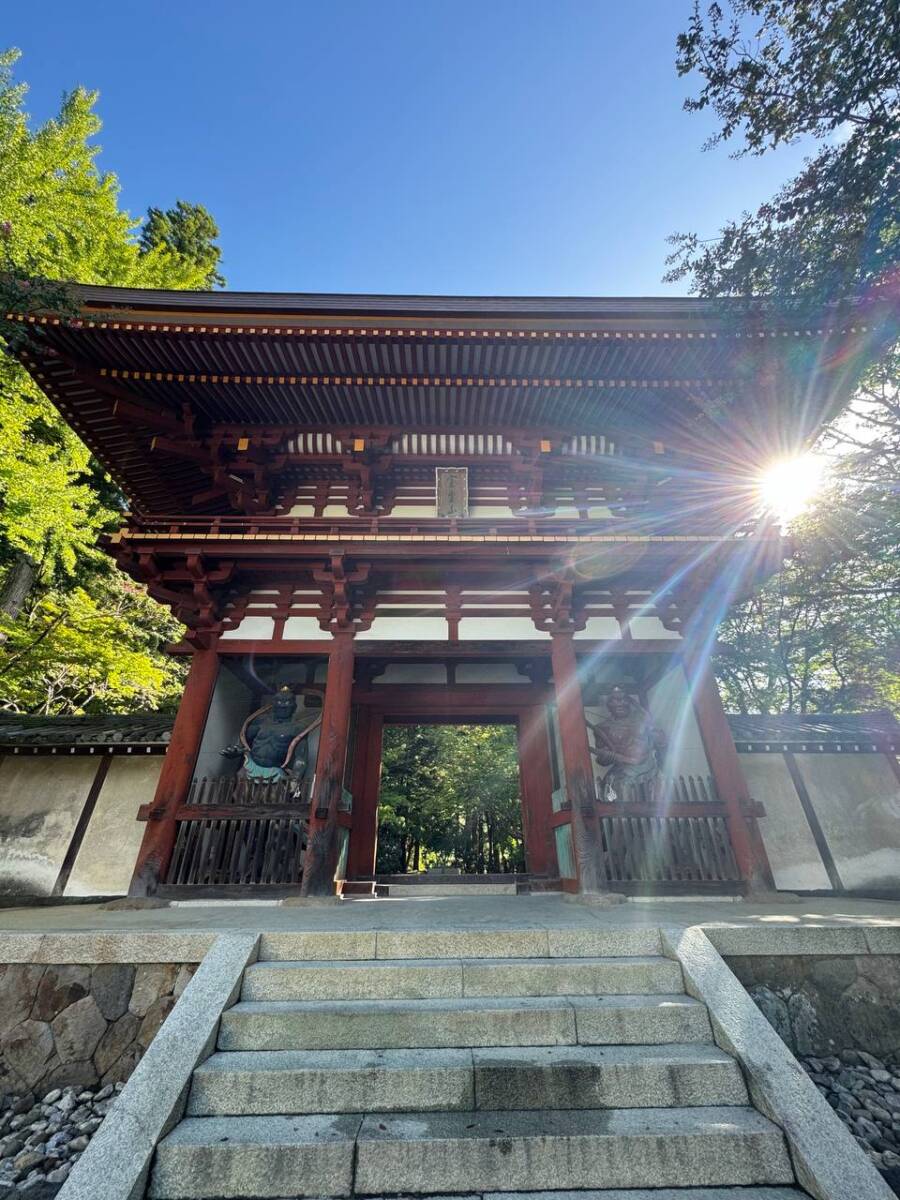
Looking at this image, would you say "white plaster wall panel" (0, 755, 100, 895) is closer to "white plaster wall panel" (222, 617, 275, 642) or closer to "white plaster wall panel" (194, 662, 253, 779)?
"white plaster wall panel" (194, 662, 253, 779)

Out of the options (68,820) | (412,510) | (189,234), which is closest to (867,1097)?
(412,510)

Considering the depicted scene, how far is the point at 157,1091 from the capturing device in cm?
237

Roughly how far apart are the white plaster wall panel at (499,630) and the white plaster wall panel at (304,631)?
1843 mm

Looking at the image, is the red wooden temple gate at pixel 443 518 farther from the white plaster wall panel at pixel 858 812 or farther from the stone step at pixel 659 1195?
the stone step at pixel 659 1195

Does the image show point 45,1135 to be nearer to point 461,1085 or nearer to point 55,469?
point 461,1085

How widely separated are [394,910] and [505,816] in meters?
15.1

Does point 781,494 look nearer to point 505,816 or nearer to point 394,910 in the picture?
point 394,910

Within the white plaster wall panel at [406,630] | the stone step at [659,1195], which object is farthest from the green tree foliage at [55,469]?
the stone step at [659,1195]

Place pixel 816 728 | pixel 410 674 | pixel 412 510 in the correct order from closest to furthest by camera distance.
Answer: pixel 412 510, pixel 816 728, pixel 410 674

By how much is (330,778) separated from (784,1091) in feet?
14.5

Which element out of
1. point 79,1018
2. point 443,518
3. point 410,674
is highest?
point 443,518

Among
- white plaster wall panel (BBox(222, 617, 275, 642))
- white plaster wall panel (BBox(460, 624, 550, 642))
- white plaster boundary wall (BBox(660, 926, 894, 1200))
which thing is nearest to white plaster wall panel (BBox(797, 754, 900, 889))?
white plaster wall panel (BBox(460, 624, 550, 642))

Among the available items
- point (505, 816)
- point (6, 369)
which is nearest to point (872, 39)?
point (6, 369)

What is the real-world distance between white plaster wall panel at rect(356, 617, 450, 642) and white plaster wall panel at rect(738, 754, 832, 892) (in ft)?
15.5
